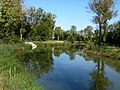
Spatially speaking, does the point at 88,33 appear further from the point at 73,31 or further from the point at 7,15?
the point at 7,15

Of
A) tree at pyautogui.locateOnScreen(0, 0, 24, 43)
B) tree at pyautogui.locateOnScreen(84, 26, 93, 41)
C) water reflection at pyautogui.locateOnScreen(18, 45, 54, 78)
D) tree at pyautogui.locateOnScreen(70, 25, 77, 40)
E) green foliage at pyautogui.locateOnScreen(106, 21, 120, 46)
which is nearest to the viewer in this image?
water reflection at pyautogui.locateOnScreen(18, 45, 54, 78)

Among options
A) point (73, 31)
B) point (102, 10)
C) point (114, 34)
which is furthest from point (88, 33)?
point (102, 10)

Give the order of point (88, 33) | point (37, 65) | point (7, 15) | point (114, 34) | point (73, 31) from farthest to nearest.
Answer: point (73, 31)
point (88, 33)
point (114, 34)
point (7, 15)
point (37, 65)

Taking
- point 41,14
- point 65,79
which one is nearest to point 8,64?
point 65,79

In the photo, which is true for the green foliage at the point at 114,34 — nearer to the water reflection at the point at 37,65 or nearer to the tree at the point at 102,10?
the tree at the point at 102,10

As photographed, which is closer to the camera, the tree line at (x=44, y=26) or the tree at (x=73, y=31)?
the tree line at (x=44, y=26)

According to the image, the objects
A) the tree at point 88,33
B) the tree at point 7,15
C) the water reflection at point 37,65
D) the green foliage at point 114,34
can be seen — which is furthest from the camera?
the tree at point 88,33

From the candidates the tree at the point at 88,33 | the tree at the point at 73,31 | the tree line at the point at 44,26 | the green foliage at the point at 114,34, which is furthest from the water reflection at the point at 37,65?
the tree at the point at 73,31

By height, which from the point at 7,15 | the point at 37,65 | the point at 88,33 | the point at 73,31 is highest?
the point at 7,15

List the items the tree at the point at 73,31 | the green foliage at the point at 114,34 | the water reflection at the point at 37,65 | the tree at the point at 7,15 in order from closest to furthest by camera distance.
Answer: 1. the water reflection at the point at 37,65
2. the tree at the point at 7,15
3. the green foliage at the point at 114,34
4. the tree at the point at 73,31

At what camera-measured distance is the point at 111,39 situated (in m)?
60.9

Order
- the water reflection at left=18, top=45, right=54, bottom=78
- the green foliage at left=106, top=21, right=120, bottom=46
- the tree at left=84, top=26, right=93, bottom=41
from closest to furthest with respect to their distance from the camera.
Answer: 1. the water reflection at left=18, top=45, right=54, bottom=78
2. the green foliage at left=106, top=21, right=120, bottom=46
3. the tree at left=84, top=26, right=93, bottom=41

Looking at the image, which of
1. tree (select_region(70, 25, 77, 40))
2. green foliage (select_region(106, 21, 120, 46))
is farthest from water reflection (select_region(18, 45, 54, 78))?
tree (select_region(70, 25, 77, 40))

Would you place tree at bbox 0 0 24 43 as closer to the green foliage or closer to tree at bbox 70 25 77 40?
the green foliage
